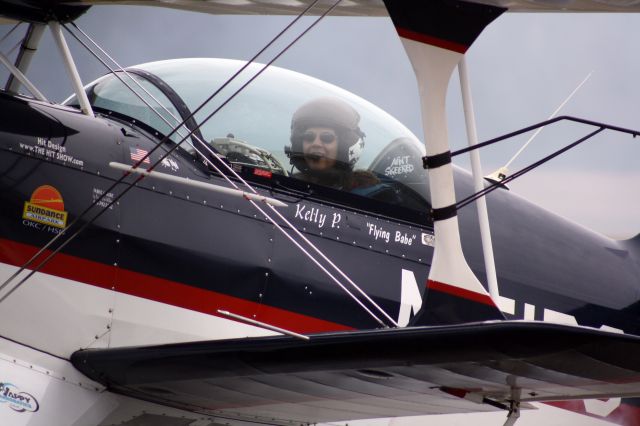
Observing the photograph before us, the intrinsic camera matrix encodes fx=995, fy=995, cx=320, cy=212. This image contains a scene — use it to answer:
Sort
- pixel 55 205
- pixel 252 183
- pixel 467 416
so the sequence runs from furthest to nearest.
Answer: pixel 467 416 < pixel 252 183 < pixel 55 205

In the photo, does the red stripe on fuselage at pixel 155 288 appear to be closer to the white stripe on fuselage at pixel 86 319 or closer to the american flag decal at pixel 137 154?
the white stripe on fuselage at pixel 86 319

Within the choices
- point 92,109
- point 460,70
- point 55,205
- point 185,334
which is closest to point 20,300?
point 55,205

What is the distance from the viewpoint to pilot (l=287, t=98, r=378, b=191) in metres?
4.87

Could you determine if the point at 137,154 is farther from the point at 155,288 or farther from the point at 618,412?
the point at 618,412

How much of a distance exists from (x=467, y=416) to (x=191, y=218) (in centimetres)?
191

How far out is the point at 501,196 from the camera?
18.1ft

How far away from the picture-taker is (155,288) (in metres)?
4.48

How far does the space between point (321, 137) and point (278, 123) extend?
222 millimetres

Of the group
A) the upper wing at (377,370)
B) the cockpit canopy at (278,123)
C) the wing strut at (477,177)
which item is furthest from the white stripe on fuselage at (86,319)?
the wing strut at (477,177)

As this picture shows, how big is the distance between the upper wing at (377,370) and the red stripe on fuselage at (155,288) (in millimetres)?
338

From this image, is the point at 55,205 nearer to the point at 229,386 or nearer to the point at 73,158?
the point at 73,158

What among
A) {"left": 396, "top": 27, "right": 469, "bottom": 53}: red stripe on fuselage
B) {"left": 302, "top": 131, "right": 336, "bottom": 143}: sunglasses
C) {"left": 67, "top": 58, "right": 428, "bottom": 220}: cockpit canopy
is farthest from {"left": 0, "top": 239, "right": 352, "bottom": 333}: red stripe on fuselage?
{"left": 396, "top": 27, "right": 469, "bottom": 53}: red stripe on fuselage

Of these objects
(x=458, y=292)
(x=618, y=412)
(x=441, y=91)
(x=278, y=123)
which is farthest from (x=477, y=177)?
(x=618, y=412)

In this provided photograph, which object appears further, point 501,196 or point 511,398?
point 501,196
